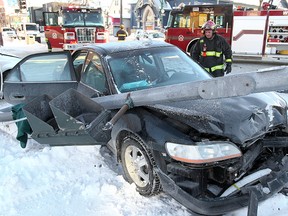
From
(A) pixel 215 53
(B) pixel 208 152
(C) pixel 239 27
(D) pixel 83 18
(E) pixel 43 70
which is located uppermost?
(D) pixel 83 18

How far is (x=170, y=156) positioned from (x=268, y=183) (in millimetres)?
800

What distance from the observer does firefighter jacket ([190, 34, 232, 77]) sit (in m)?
5.60

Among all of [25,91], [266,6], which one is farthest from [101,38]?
[25,91]

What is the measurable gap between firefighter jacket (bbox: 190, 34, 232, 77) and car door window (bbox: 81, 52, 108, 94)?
259 centimetres

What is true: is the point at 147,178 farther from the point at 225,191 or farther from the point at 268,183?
the point at 268,183

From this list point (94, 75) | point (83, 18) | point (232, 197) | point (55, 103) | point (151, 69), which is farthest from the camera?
point (83, 18)

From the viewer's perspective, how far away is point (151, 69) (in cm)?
362

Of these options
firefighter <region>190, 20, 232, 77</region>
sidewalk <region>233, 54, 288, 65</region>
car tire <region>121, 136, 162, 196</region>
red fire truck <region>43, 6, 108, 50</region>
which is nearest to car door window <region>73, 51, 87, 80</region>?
car tire <region>121, 136, 162, 196</region>

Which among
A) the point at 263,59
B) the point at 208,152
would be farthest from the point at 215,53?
the point at 263,59

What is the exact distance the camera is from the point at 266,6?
12555 mm

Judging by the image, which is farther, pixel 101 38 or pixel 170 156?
pixel 101 38

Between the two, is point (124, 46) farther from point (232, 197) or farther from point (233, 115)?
point (232, 197)

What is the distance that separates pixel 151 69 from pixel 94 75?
0.71m

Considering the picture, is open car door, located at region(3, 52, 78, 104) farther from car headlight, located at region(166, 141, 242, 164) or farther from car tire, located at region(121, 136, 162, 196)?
car headlight, located at region(166, 141, 242, 164)
